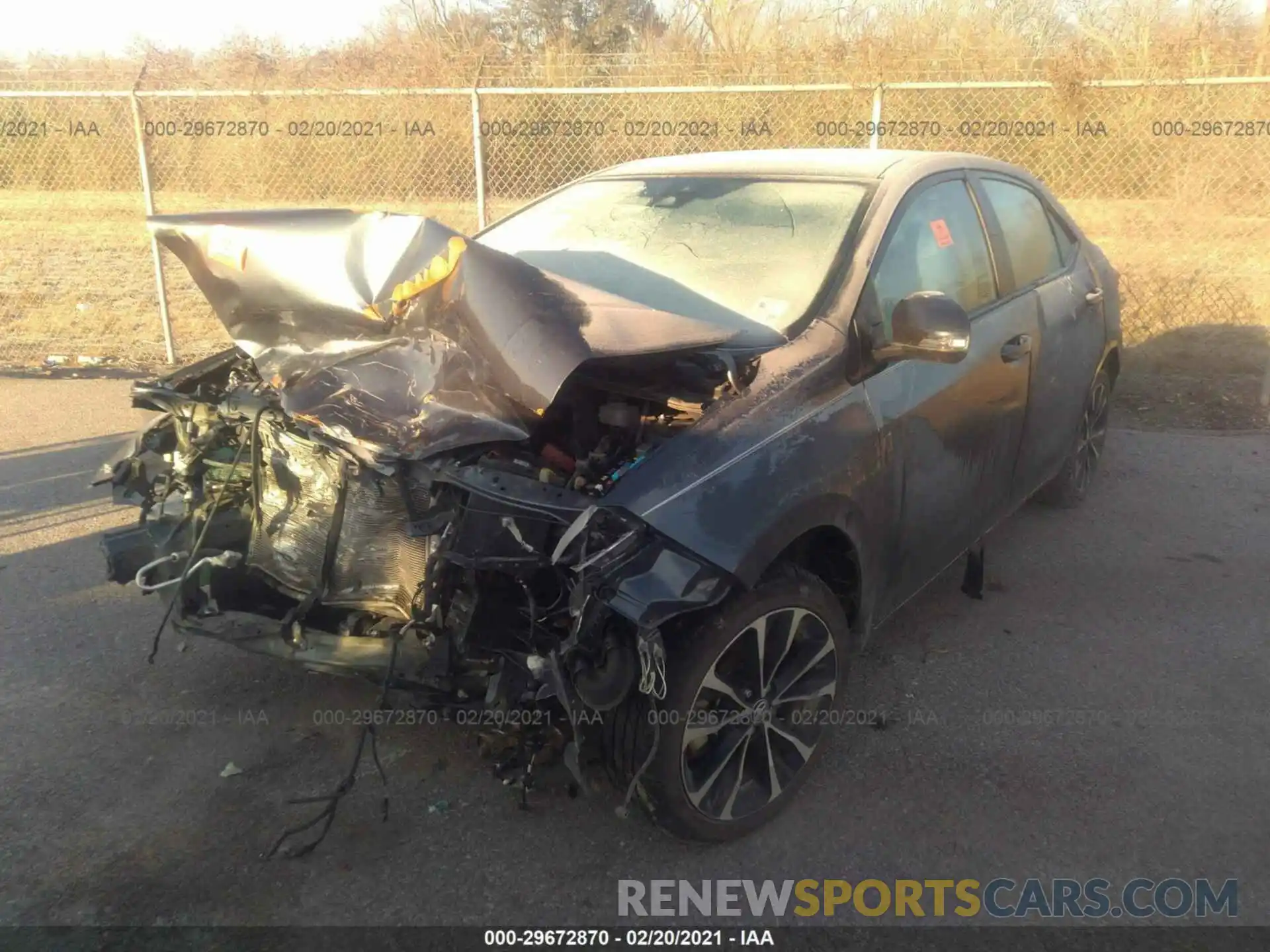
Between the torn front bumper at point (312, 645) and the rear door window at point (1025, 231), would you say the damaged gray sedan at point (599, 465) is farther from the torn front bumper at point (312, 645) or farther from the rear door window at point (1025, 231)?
the rear door window at point (1025, 231)

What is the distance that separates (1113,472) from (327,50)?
14.5 m

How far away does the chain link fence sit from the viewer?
8.56 metres

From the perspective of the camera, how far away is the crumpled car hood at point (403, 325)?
2.62 metres

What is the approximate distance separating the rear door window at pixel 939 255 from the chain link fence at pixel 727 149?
4526 millimetres

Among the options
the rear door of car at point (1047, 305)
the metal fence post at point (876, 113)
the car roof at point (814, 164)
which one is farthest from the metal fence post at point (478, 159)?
the rear door of car at point (1047, 305)

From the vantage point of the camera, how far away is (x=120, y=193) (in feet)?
42.3

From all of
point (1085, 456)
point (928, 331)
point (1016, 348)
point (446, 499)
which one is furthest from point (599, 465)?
point (1085, 456)

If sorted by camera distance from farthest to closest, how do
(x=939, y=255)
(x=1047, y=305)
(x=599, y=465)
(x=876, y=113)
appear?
(x=876, y=113)
(x=1047, y=305)
(x=939, y=255)
(x=599, y=465)

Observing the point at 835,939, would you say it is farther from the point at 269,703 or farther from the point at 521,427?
the point at 269,703

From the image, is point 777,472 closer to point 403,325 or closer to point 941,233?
point 403,325

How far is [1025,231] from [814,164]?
1196mm

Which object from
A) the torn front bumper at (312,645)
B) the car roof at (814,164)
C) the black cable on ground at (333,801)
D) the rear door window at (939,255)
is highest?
the car roof at (814,164)

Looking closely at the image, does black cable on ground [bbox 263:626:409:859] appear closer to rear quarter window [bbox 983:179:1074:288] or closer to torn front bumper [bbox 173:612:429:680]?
torn front bumper [bbox 173:612:429:680]

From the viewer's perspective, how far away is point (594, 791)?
2.90 metres
